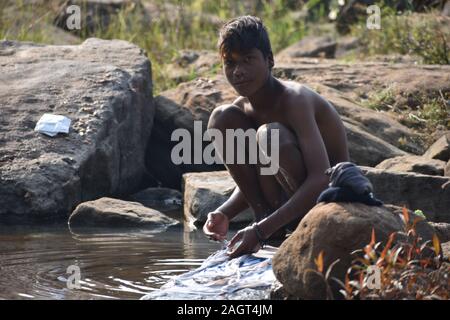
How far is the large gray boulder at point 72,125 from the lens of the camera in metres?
7.47

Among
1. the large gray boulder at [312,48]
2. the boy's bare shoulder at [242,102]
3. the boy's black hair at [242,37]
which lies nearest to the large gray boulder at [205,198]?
the boy's bare shoulder at [242,102]

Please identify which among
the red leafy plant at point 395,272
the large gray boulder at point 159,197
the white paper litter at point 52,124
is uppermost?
the white paper litter at point 52,124

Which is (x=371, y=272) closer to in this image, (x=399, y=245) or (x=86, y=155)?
(x=399, y=245)

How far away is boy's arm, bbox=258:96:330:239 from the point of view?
195 inches

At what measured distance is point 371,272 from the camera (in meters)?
3.84

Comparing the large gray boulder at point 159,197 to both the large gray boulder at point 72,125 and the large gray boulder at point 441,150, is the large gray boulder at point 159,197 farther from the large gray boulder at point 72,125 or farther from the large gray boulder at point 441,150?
the large gray boulder at point 441,150

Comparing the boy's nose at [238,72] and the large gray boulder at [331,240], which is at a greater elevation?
the boy's nose at [238,72]

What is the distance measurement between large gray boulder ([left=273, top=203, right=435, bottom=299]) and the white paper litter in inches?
157

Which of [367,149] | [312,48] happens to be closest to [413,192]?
[367,149]

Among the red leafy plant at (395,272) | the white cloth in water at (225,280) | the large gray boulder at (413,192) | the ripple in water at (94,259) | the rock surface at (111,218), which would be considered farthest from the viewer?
the rock surface at (111,218)

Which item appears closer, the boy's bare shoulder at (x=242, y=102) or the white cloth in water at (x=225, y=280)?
the white cloth in water at (x=225, y=280)

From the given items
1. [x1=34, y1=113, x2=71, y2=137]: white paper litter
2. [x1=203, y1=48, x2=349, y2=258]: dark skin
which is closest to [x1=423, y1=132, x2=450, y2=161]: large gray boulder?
[x1=203, y1=48, x2=349, y2=258]: dark skin

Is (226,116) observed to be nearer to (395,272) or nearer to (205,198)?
(205,198)
